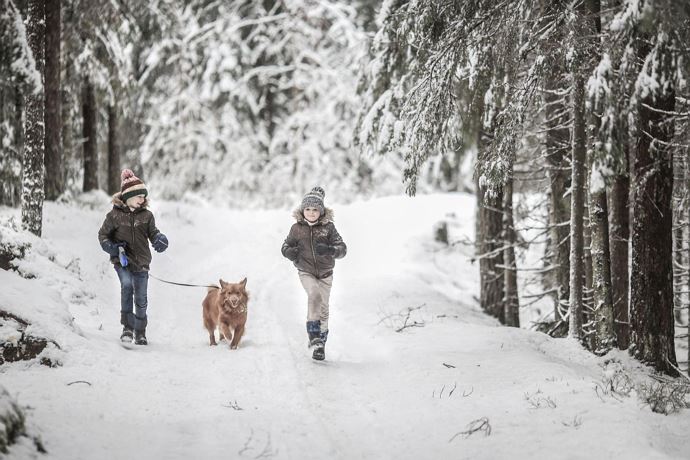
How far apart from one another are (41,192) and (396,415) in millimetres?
7187

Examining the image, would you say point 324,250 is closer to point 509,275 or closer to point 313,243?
point 313,243

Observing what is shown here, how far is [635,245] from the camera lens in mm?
A: 7078

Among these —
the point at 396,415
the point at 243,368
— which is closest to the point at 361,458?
the point at 396,415

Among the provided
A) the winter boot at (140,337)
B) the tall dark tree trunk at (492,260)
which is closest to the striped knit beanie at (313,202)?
the winter boot at (140,337)

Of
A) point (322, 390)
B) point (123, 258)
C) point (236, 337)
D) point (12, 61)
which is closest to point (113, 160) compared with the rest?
point (12, 61)

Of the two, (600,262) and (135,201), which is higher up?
(135,201)

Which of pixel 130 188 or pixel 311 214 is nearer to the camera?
pixel 130 188

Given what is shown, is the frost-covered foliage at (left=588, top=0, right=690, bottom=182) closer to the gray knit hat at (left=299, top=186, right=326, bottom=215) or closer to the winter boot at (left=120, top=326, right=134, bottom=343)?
the gray knit hat at (left=299, top=186, right=326, bottom=215)

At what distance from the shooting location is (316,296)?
23.5ft

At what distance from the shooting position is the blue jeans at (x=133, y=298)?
7062 mm

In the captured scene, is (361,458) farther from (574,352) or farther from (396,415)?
(574,352)

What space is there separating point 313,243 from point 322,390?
211 cm

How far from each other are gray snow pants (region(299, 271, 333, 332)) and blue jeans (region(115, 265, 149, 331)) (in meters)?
2.07

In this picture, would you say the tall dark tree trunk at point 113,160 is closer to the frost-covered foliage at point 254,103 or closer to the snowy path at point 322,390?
the frost-covered foliage at point 254,103
